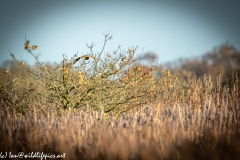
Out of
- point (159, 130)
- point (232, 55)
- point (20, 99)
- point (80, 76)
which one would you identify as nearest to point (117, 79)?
point (80, 76)

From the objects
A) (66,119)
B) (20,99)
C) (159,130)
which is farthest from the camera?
(20,99)

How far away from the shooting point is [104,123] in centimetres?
549

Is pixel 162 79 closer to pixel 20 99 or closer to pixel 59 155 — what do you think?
pixel 20 99

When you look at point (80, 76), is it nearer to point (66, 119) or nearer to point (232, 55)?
point (66, 119)

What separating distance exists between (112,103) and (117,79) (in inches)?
23.5

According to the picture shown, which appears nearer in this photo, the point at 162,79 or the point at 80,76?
the point at 80,76

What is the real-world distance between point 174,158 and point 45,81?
15.7ft

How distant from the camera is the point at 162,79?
10766mm

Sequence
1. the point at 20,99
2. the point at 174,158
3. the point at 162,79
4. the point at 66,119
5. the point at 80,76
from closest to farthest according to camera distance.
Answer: the point at 174,158 → the point at 66,119 → the point at 80,76 → the point at 20,99 → the point at 162,79

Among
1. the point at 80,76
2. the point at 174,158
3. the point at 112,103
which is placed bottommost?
the point at 174,158

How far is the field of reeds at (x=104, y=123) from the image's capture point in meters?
3.79

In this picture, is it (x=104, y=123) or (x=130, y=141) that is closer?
(x=130, y=141)

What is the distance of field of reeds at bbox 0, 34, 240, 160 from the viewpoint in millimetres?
3789

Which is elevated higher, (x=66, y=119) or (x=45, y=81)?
(x=45, y=81)
